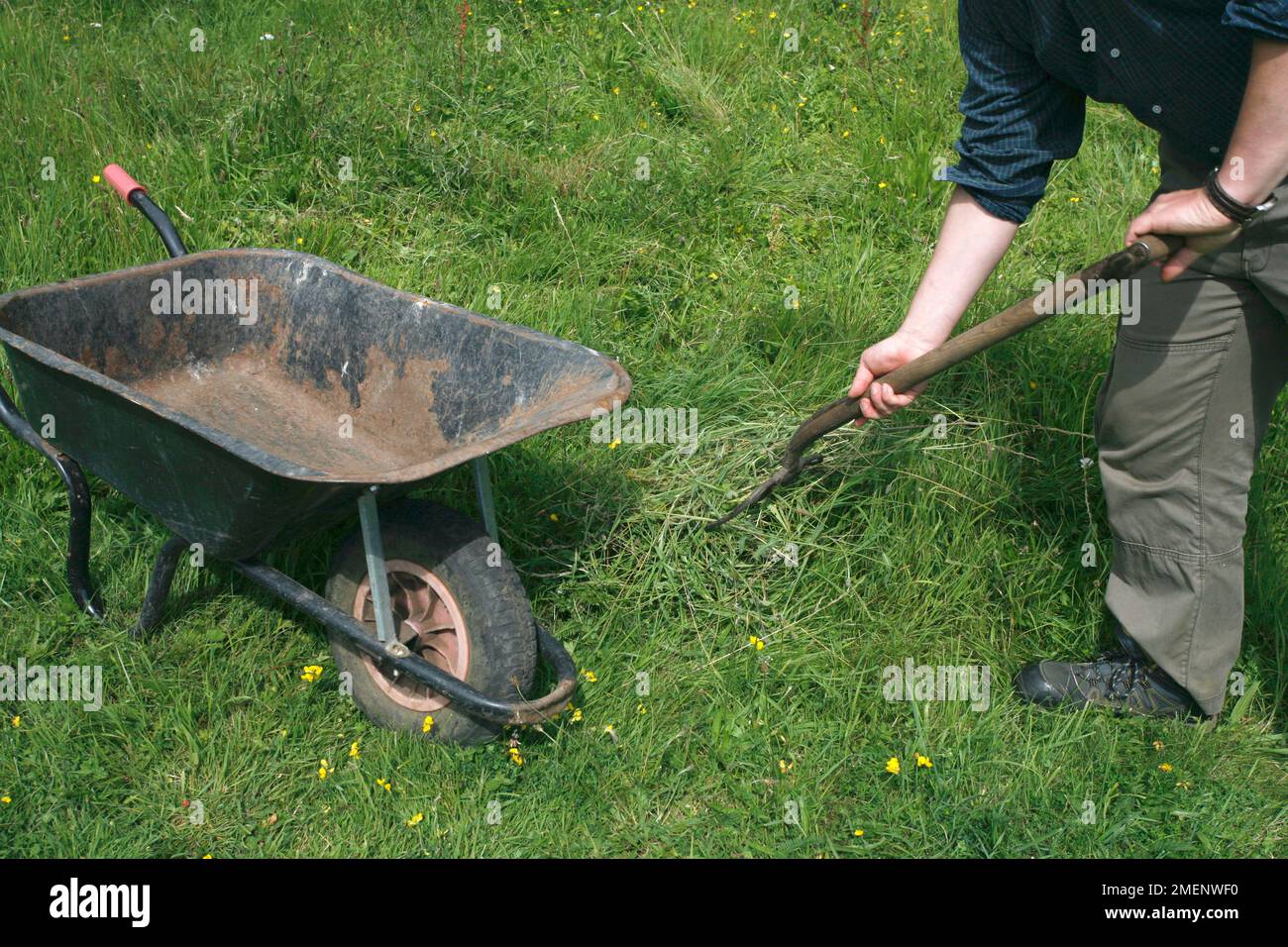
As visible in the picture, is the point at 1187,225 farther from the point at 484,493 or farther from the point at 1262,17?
the point at 484,493

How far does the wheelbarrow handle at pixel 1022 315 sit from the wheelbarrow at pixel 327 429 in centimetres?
68

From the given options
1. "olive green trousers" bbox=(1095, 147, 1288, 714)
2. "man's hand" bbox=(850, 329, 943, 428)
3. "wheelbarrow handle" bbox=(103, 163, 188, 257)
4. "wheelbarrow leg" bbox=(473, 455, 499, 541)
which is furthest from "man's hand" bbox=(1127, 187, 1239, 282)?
"wheelbarrow handle" bbox=(103, 163, 188, 257)

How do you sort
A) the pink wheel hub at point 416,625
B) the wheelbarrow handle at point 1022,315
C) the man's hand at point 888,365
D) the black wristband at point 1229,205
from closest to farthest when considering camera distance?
the black wristband at point 1229,205, the wheelbarrow handle at point 1022,315, the man's hand at point 888,365, the pink wheel hub at point 416,625

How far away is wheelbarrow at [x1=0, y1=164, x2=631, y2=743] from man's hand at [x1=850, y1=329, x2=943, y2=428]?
1.94 feet

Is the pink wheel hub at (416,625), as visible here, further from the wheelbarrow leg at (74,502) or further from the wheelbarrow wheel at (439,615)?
the wheelbarrow leg at (74,502)

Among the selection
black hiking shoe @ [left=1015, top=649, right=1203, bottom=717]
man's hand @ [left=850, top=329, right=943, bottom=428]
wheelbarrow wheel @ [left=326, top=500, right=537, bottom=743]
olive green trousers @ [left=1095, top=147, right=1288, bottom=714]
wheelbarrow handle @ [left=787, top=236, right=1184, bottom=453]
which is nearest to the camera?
wheelbarrow handle @ [left=787, top=236, right=1184, bottom=453]

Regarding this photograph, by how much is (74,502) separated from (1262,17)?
292cm

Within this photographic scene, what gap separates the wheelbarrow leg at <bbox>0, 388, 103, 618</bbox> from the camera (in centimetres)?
300

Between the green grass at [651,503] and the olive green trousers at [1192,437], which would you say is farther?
the green grass at [651,503]

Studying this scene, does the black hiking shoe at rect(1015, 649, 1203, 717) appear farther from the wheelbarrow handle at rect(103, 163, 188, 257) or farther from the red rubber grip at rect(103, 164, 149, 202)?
the red rubber grip at rect(103, 164, 149, 202)

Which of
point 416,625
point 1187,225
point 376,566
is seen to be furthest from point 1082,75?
point 416,625

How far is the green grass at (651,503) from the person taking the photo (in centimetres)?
290

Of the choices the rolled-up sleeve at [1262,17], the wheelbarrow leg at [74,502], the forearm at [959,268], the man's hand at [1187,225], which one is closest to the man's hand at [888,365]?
the forearm at [959,268]

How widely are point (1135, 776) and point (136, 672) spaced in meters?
2.68
